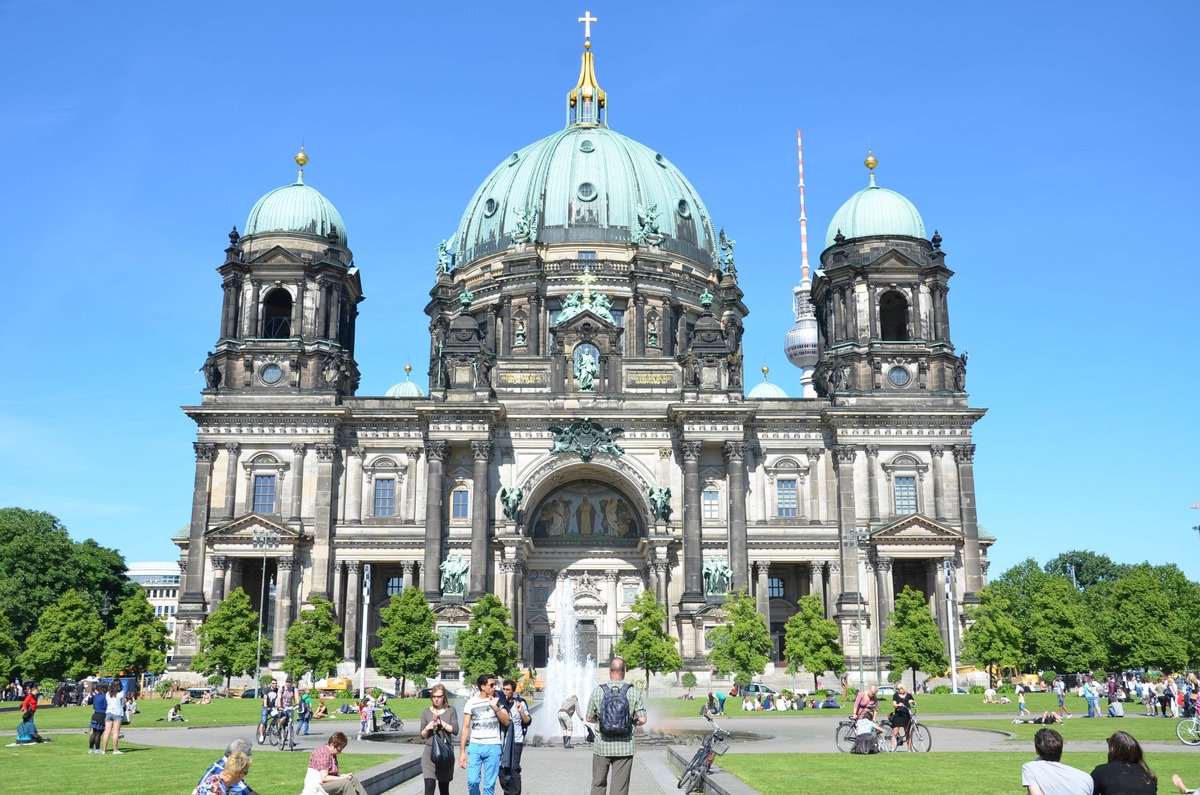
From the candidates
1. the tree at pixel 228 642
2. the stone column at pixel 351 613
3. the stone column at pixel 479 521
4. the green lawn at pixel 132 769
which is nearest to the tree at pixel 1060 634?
the stone column at pixel 479 521

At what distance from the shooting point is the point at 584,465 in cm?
7238

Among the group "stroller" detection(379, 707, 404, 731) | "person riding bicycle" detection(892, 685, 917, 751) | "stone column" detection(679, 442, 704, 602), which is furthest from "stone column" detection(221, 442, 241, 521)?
"person riding bicycle" detection(892, 685, 917, 751)

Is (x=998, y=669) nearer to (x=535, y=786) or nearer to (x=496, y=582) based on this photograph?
(x=496, y=582)

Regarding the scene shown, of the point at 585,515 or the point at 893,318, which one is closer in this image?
the point at 585,515

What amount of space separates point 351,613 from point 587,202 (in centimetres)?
3520

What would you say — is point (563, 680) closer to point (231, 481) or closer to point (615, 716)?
point (615, 716)

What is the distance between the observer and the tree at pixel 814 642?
203 feet

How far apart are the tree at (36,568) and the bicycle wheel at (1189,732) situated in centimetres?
6980

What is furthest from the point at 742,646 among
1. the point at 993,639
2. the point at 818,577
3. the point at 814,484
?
the point at 814,484

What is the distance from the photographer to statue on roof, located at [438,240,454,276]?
87875mm

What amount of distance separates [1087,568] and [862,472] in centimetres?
8354

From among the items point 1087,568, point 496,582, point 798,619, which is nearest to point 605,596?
point 496,582

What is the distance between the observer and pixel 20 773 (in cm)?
2316

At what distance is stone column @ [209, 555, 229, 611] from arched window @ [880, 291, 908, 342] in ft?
146
